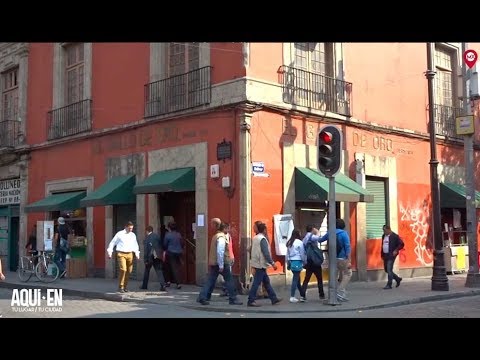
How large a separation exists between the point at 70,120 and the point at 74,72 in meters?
1.76

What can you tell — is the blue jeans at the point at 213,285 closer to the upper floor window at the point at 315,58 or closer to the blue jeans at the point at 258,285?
the blue jeans at the point at 258,285

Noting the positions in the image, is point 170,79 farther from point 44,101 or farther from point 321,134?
point 44,101

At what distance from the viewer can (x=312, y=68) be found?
52.9 ft

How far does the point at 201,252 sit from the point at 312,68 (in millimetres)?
5985

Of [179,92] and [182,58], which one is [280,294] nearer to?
[179,92]

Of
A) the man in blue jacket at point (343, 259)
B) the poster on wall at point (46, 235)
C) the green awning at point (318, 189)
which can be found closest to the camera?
the man in blue jacket at point (343, 259)

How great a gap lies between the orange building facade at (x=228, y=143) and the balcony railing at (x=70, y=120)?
7 centimetres

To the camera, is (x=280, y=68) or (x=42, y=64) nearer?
(x=280, y=68)

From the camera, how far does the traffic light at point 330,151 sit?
11672 millimetres

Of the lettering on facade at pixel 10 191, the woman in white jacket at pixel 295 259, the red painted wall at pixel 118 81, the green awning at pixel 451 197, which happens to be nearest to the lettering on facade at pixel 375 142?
the green awning at pixel 451 197

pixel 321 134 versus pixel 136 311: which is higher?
pixel 321 134

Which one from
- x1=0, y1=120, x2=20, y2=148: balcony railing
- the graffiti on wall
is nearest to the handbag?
the graffiti on wall

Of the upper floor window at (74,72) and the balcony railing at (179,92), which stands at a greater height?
A: the upper floor window at (74,72)

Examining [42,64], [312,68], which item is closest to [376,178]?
[312,68]
